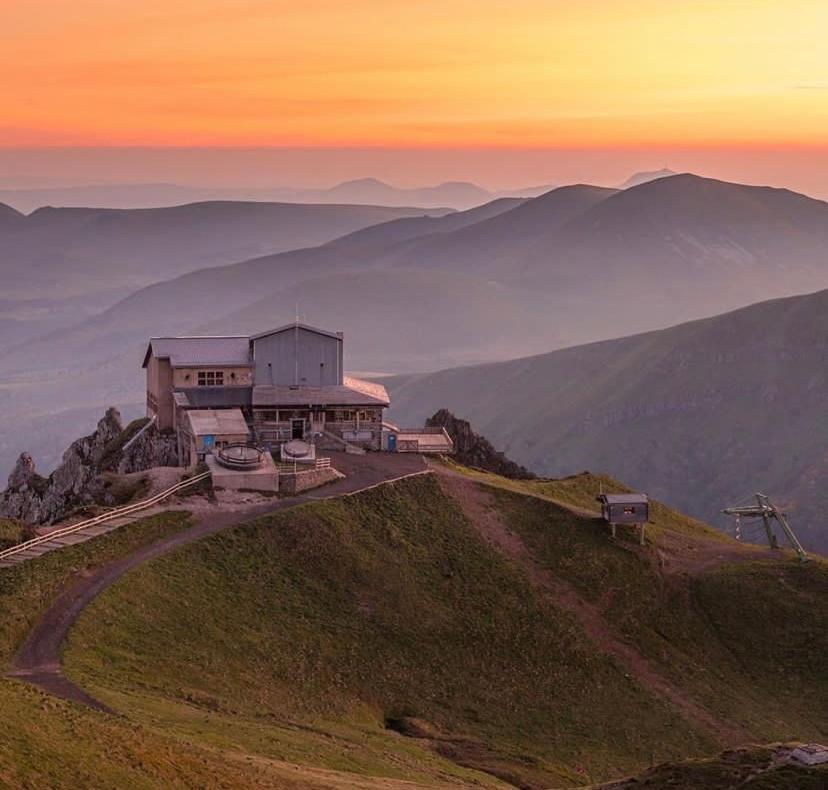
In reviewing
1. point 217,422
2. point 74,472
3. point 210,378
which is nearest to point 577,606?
point 217,422

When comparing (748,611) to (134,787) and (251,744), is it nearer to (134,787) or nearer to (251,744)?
(251,744)

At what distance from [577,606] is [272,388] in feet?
101

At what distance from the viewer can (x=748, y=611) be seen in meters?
73.9

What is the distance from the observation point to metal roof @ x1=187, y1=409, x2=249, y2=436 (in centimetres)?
8169

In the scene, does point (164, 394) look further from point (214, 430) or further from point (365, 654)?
point (365, 654)

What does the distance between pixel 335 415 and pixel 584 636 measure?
2851 centimetres

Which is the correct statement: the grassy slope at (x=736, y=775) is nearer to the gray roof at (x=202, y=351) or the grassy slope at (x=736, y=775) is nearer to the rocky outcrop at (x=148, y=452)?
the rocky outcrop at (x=148, y=452)

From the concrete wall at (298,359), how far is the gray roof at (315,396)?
0.83 m

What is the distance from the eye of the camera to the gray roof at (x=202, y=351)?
3649 inches

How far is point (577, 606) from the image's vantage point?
70938mm

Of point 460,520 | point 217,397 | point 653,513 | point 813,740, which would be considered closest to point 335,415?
point 217,397

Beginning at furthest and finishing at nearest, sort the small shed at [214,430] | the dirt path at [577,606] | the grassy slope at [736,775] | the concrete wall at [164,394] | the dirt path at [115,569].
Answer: the concrete wall at [164,394] → the small shed at [214,430] → the dirt path at [577,606] → the dirt path at [115,569] → the grassy slope at [736,775]

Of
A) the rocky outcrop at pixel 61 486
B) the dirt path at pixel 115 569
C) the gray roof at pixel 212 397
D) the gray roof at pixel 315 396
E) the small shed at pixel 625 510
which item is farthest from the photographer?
the gray roof at pixel 212 397

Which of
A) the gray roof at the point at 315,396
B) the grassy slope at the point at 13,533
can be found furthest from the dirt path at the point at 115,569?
the grassy slope at the point at 13,533
